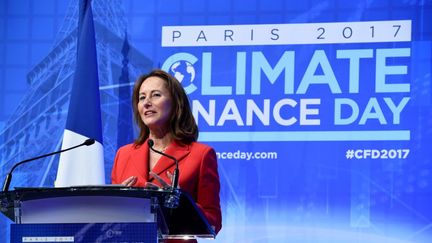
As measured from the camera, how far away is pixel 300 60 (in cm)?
504

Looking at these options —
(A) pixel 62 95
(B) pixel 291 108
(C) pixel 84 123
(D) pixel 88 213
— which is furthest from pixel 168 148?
(A) pixel 62 95

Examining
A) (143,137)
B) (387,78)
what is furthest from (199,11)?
(143,137)

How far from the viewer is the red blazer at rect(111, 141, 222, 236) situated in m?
2.99

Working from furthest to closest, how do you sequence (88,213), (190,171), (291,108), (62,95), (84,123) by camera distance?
(62,95)
(84,123)
(291,108)
(190,171)
(88,213)

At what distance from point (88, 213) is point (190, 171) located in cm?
82

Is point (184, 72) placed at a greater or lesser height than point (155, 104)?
greater

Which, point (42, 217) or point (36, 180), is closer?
point (42, 217)

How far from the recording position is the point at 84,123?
5133mm

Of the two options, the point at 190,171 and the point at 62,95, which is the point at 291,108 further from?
the point at 190,171

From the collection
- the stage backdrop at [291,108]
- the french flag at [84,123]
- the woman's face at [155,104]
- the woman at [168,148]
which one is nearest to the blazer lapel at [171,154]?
the woman at [168,148]

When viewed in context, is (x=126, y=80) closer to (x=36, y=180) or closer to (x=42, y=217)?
(x=36, y=180)

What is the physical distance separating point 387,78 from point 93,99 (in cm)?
197

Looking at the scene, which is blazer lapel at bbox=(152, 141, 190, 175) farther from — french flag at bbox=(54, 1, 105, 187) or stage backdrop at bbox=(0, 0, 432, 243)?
french flag at bbox=(54, 1, 105, 187)

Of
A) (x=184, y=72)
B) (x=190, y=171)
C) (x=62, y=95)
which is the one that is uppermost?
(x=184, y=72)
